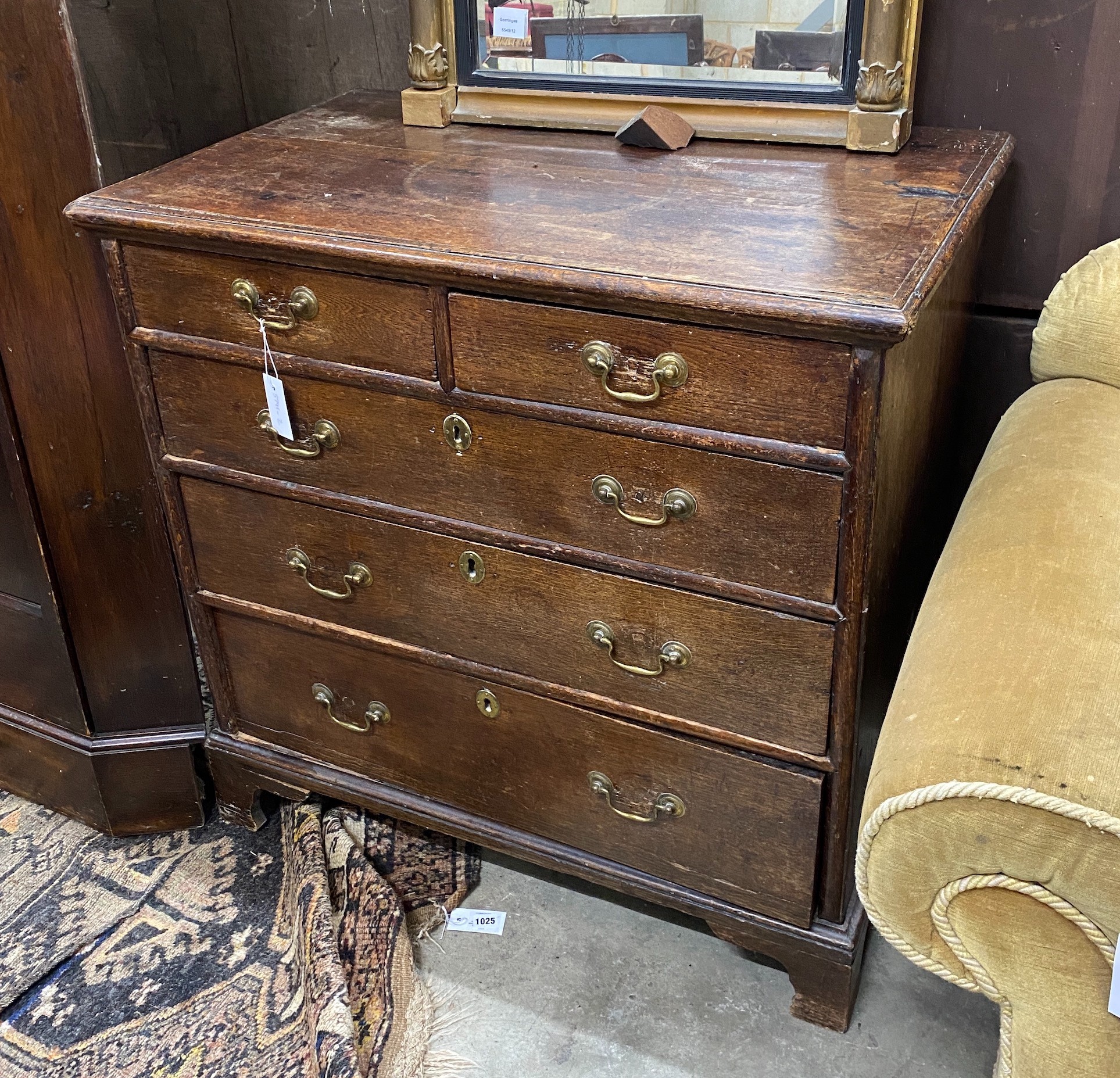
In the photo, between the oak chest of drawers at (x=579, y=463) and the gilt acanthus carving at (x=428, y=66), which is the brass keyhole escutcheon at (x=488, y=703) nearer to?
the oak chest of drawers at (x=579, y=463)

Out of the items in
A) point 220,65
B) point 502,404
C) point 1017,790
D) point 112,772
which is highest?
point 220,65

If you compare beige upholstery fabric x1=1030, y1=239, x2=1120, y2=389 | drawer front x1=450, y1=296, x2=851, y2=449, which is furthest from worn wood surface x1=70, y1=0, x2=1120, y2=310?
drawer front x1=450, y1=296, x2=851, y2=449

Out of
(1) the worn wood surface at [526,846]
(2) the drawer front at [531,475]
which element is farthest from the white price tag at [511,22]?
(1) the worn wood surface at [526,846]

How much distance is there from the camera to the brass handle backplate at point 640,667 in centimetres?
125

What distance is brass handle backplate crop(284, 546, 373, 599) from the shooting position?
1.42 m

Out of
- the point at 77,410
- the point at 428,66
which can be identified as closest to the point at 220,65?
the point at 428,66

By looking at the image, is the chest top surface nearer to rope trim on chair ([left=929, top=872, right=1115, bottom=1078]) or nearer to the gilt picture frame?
the gilt picture frame

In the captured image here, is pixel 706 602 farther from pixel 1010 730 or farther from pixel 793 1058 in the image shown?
pixel 793 1058

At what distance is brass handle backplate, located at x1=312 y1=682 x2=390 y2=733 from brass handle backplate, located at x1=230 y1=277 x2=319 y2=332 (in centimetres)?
51

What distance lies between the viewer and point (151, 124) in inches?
59.6

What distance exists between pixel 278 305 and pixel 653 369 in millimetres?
440

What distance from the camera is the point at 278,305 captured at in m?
1.27

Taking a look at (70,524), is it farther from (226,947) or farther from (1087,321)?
(1087,321)

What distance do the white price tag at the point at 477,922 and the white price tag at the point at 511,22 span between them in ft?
3.84
